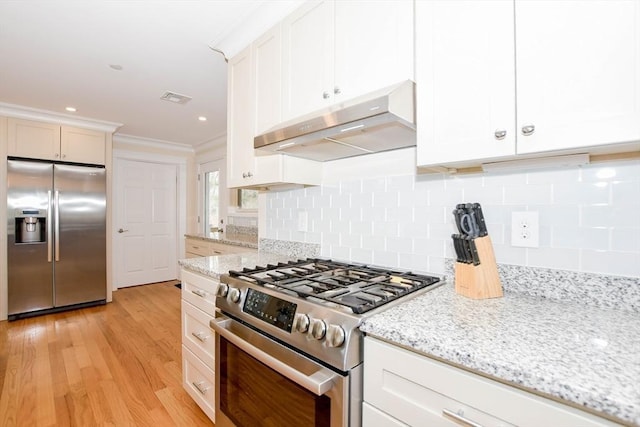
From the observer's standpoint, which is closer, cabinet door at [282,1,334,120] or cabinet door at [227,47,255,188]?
cabinet door at [282,1,334,120]

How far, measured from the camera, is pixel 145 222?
4.81 m

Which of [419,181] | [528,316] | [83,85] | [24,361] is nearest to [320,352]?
[528,316]

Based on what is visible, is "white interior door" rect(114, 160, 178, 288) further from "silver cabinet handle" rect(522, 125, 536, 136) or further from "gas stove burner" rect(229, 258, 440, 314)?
"silver cabinet handle" rect(522, 125, 536, 136)

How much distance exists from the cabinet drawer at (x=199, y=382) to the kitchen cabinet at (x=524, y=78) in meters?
1.55

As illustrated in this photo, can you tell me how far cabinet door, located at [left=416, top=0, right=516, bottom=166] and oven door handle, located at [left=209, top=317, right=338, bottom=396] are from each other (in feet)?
2.55

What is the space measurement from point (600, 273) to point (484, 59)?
774 millimetres

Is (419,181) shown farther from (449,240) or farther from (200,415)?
(200,415)

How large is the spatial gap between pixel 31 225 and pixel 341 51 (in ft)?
12.8

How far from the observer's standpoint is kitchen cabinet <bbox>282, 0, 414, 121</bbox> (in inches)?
46.1

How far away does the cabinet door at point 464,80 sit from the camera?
0.91 m

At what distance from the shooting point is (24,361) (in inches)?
94.2

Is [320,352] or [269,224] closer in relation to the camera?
[320,352]

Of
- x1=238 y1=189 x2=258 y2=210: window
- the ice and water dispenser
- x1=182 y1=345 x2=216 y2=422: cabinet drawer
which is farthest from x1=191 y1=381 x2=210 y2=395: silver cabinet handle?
the ice and water dispenser

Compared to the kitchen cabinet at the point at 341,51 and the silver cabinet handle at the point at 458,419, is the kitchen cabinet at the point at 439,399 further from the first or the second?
the kitchen cabinet at the point at 341,51
